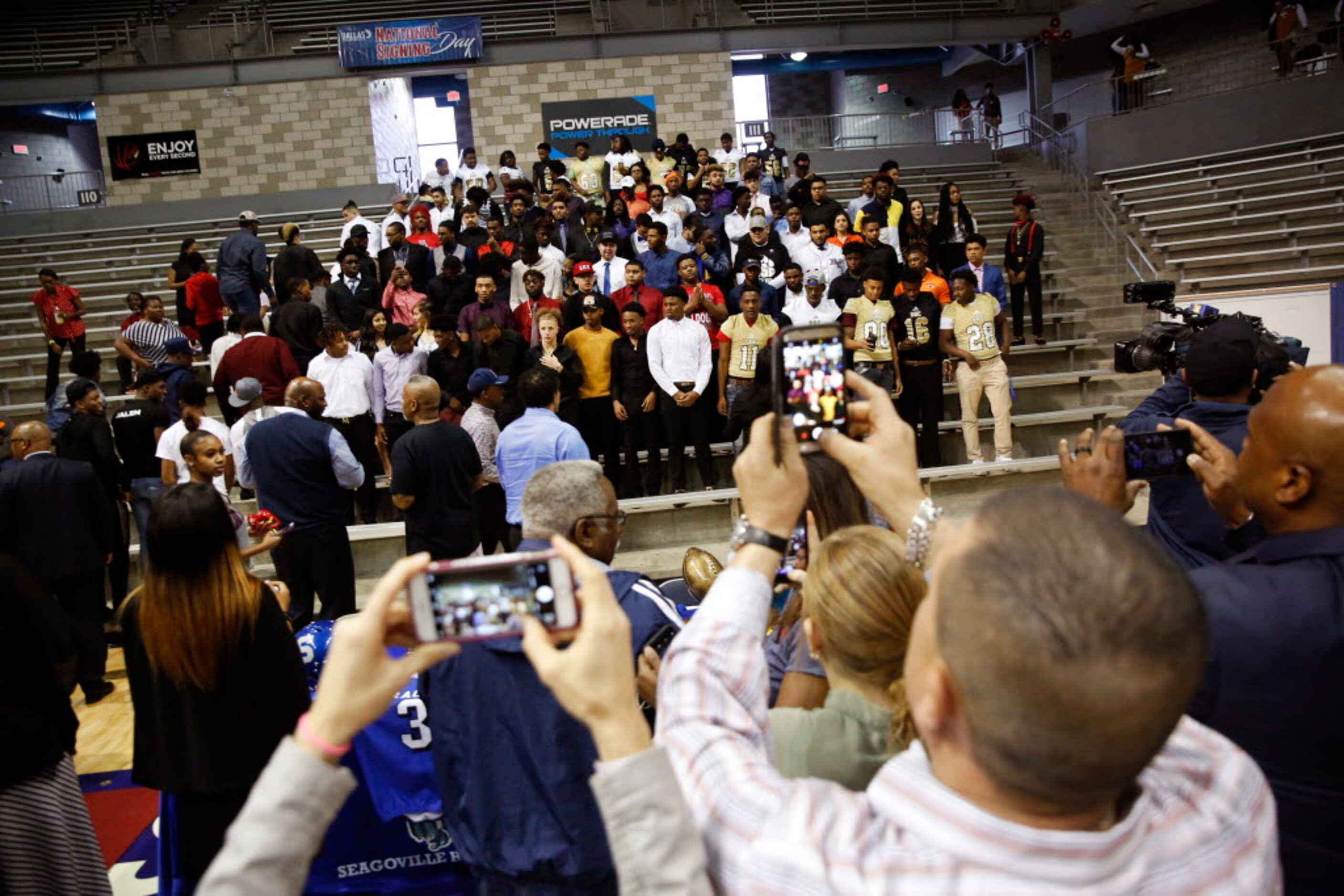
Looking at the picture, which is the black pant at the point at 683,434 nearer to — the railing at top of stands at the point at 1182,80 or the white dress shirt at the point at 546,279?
the white dress shirt at the point at 546,279

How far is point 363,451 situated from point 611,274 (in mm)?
2756

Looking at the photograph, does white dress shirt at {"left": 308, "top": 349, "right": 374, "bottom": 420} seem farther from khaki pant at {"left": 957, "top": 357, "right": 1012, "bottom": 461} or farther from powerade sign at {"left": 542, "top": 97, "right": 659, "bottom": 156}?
powerade sign at {"left": 542, "top": 97, "right": 659, "bottom": 156}

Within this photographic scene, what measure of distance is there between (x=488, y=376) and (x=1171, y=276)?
9009 mm

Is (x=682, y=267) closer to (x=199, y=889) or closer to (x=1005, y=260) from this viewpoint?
(x=1005, y=260)

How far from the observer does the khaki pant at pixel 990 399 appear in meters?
8.19

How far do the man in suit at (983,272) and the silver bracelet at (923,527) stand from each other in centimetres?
769

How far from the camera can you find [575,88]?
1859 centimetres

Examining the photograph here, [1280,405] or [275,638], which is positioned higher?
[1280,405]

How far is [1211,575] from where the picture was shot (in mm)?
1736

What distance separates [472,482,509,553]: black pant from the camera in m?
6.72

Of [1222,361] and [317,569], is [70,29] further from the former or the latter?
[1222,361]

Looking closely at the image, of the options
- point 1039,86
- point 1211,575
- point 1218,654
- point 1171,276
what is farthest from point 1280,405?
point 1039,86

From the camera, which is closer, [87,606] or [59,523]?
[59,523]

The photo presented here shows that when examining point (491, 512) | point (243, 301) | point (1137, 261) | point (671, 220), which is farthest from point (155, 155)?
point (1137, 261)
